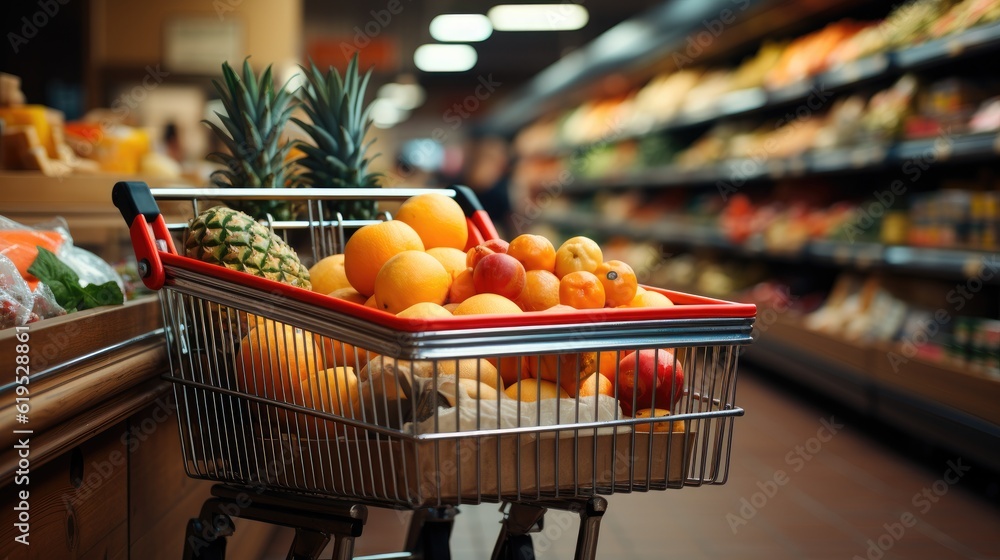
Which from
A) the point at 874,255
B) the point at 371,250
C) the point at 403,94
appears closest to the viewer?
the point at 371,250

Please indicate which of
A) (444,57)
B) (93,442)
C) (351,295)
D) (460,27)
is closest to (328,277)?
(351,295)

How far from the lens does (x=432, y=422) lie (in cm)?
104

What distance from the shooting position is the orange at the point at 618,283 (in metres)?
1.27

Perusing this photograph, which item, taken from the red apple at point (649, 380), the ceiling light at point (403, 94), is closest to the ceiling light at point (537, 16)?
the ceiling light at point (403, 94)

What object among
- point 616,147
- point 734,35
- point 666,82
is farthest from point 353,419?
point 616,147

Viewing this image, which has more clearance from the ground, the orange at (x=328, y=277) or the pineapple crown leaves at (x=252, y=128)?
the pineapple crown leaves at (x=252, y=128)

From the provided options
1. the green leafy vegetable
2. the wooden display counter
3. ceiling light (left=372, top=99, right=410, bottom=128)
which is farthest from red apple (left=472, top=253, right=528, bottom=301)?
ceiling light (left=372, top=99, right=410, bottom=128)

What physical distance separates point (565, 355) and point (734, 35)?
6.00 m

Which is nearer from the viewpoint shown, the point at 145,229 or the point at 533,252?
the point at 145,229

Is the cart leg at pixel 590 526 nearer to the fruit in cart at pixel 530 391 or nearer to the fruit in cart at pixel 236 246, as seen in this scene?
the fruit in cart at pixel 530 391

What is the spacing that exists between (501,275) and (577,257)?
0.15 meters

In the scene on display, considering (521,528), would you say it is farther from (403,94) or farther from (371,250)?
(403,94)

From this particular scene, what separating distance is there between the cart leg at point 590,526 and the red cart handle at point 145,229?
2.21 feet

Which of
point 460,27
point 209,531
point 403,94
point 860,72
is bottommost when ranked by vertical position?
point 209,531
